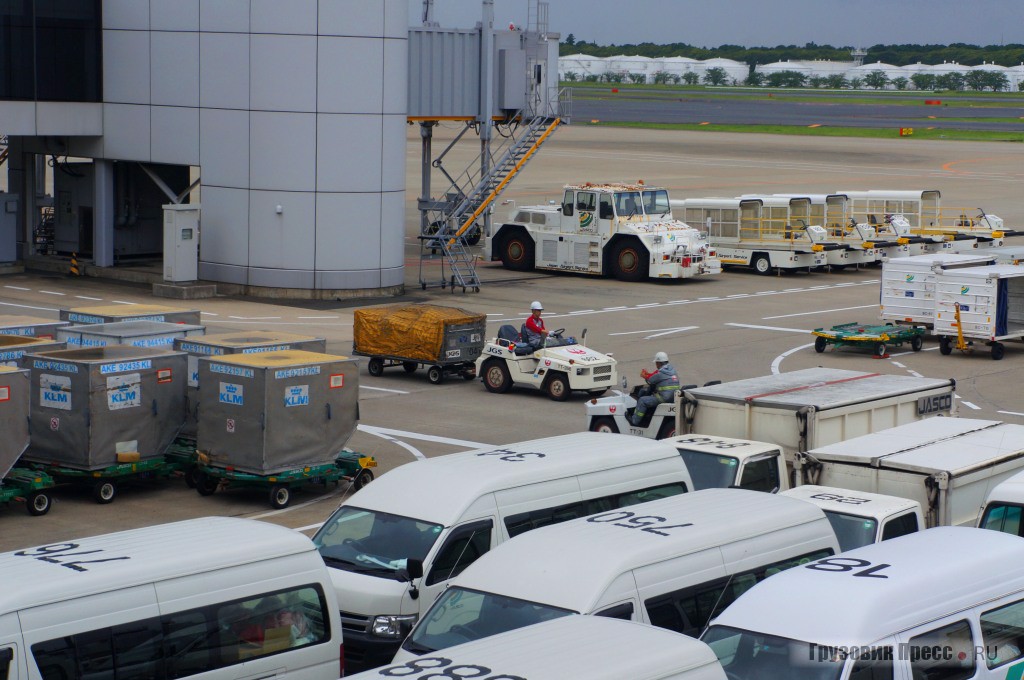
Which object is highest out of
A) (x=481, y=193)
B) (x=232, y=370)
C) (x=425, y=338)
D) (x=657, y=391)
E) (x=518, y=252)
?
(x=481, y=193)

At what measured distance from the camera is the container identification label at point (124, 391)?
18.8 m

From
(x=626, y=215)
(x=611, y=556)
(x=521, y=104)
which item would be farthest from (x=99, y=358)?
(x=521, y=104)

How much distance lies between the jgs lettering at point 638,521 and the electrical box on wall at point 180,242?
27603 millimetres

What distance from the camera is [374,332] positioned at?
2755 centimetres

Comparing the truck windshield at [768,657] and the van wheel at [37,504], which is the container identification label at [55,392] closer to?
the van wheel at [37,504]

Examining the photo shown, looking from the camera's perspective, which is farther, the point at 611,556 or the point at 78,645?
the point at 611,556

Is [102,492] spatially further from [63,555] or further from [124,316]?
[63,555]

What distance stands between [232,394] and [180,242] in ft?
65.7

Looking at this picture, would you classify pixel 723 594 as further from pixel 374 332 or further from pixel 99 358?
pixel 374 332

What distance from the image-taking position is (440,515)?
12922 mm

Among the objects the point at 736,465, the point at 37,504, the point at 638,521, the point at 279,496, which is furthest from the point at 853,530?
the point at 37,504

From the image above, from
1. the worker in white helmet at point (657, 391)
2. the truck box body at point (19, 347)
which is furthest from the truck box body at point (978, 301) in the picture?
the truck box body at point (19, 347)

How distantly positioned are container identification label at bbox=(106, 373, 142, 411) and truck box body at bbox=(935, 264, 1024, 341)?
19.5 m

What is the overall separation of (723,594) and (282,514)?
28.1ft
